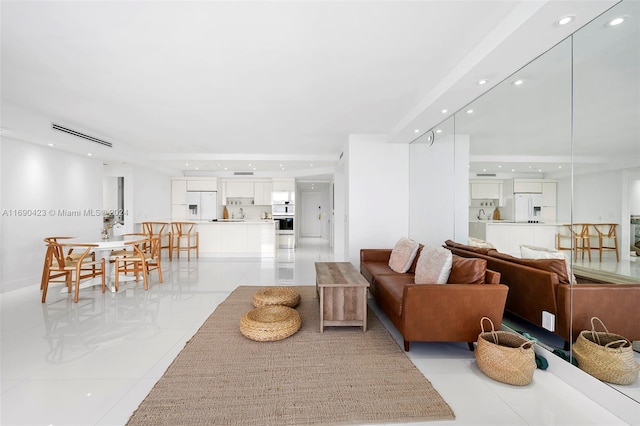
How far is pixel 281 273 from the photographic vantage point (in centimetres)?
582

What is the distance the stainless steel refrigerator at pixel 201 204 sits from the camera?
29.2ft

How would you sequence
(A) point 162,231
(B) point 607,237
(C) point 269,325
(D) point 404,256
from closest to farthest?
(B) point 607,237, (C) point 269,325, (D) point 404,256, (A) point 162,231

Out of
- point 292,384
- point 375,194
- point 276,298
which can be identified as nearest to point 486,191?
point 375,194

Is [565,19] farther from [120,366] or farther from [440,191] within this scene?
[120,366]

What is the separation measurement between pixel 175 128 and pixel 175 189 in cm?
442

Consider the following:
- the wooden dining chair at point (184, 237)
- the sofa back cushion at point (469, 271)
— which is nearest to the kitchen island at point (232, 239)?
the wooden dining chair at point (184, 237)

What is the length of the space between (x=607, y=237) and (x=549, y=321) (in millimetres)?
811

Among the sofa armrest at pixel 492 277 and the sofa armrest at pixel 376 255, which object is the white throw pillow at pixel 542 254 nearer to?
the sofa armrest at pixel 492 277

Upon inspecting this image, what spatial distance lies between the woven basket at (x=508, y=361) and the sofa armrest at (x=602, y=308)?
1.10 feet

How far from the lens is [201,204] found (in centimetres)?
895

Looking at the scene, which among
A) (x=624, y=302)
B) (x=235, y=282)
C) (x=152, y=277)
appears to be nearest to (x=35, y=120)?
(x=152, y=277)

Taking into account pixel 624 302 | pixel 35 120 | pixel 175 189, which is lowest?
pixel 624 302

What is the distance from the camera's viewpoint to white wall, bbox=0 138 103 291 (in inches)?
174

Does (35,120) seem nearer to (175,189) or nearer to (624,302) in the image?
(175,189)
